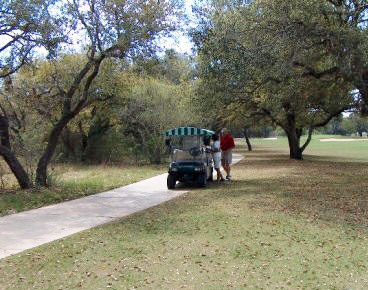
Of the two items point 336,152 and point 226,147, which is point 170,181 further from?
point 336,152

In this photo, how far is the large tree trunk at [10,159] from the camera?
14109 mm

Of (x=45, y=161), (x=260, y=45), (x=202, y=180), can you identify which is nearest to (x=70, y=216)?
(x=45, y=161)

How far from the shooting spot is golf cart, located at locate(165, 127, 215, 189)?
1538cm

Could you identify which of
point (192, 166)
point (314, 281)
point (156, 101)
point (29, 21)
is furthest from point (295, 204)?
point (156, 101)

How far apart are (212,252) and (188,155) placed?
8822 millimetres

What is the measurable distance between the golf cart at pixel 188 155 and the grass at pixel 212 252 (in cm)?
379

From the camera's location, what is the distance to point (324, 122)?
31938 millimetres

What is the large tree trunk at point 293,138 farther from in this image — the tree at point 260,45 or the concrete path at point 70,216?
the concrete path at point 70,216

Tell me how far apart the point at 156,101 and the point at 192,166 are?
1375 centimetres

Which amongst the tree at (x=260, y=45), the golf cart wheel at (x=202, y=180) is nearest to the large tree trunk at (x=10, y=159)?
the golf cart wheel at (x=202, y=180)

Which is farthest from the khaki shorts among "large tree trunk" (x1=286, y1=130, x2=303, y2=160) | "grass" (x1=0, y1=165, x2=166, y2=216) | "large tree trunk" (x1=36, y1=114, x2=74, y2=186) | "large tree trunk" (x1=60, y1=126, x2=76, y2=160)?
"large tree trunk" (x1=60, y1=126, x2=76, y2=160)

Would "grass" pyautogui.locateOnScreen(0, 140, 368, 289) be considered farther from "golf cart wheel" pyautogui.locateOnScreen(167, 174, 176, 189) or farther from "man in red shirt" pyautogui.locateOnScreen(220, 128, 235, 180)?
"man in red shirt" pyautogui.locateOnScreen(220, 128, 235, 180)

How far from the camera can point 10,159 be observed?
14117 millimetres

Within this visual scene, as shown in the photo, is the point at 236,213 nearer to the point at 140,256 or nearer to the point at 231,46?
the point at 140,256
